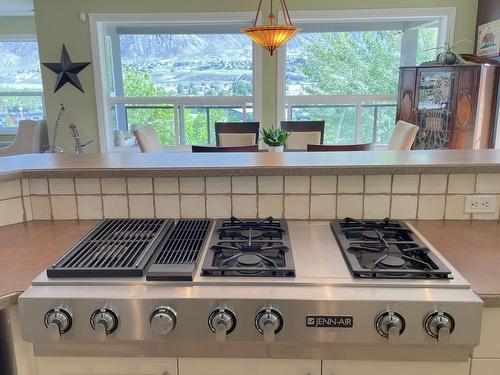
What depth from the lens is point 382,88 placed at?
5055 mm

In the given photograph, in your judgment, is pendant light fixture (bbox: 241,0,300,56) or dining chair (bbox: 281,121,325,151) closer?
pendant light fixture (bbox: 241,0,300,56)

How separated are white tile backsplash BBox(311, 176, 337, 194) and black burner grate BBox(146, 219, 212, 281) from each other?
1.27 ft

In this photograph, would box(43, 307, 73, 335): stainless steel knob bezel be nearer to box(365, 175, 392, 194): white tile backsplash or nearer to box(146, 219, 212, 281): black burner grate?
box(146, 219, 212, 281): black burner grate

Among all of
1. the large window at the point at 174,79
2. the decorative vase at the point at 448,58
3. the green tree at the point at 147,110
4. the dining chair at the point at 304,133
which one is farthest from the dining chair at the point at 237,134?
the decorative vase at the point at 448,58

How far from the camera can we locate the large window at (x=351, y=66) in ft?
16.3

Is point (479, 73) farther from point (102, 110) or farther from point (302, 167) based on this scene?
point (102, 110)

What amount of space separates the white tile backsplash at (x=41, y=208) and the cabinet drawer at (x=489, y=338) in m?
1.41

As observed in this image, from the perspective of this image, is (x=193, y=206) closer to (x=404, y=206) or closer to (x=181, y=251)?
(x=181, y=251)

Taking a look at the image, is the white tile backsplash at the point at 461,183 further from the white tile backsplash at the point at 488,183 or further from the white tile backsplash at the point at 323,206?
the white tile backsplash at the point at 323,206

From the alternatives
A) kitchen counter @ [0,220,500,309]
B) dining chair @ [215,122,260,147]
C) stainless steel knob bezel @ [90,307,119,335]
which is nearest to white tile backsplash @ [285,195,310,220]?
kitchen counter @ [0,220,500,309]

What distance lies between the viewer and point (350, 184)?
1467 mm

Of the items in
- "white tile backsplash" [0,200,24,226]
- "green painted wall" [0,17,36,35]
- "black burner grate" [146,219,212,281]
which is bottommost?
"black burner grate" [146,219,212,281]

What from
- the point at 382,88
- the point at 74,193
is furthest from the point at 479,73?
the point at 74,193

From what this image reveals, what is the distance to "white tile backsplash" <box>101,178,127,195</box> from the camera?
150 centimetres
